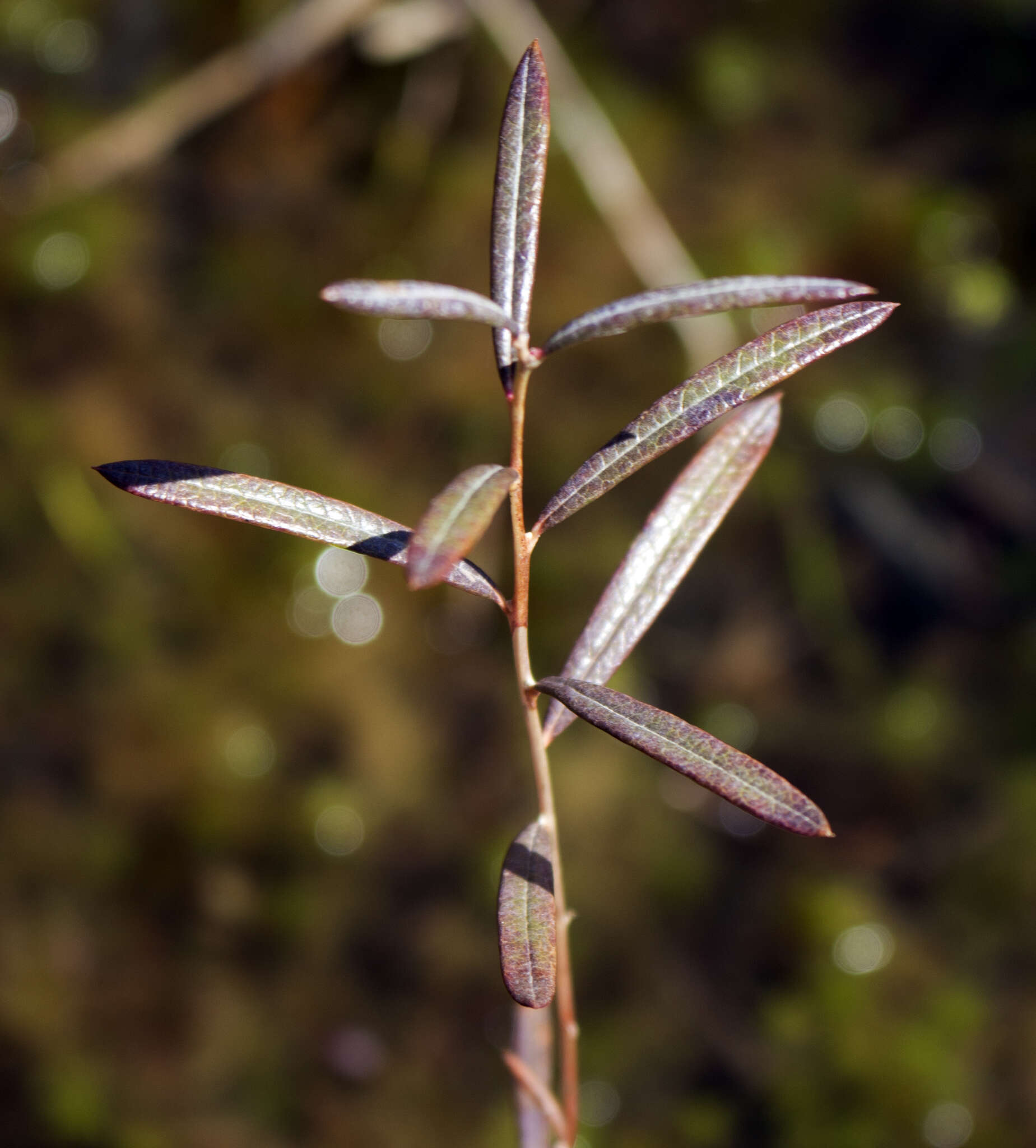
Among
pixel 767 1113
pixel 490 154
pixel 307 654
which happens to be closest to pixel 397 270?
pixel 490 154

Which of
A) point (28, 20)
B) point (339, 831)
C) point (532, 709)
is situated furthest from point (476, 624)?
point (28, 20)

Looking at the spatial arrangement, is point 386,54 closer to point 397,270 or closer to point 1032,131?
point 397,270

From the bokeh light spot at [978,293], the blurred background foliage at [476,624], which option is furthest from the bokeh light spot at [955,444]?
the bokeh light spot at [978,293]

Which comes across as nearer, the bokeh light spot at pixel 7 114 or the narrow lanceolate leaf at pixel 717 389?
the narrow lanceolate leaf at pixel 717 389

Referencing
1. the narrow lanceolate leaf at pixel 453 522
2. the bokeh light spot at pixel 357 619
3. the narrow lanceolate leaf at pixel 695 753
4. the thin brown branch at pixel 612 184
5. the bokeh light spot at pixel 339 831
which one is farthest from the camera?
the thin brown branch at pixel 612 184

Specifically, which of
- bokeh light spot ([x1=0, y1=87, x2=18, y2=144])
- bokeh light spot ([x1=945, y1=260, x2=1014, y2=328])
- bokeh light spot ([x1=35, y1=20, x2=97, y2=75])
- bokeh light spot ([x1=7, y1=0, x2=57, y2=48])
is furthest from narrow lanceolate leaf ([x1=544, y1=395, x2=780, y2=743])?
bokeh light spot ([x1=7, y1=0, x2=57, y2=48])

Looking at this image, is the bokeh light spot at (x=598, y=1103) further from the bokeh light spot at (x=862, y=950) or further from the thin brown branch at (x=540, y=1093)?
the thin brown branch at (x=540, y=1093)
